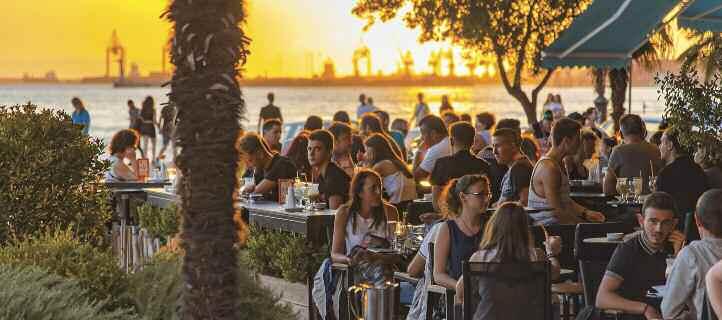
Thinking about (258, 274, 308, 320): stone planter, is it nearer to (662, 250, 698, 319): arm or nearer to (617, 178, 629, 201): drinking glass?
(617, 178, 629, 201): drinking glass

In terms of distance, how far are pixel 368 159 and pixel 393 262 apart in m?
3.26

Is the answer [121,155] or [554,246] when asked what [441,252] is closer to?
[554,246]

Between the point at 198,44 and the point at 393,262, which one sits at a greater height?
the point at 198,44

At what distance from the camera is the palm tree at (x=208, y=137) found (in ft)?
19.0

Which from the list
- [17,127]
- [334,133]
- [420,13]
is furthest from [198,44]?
[420,13]

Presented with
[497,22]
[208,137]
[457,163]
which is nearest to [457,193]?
[208,137]

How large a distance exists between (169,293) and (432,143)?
24.2ft

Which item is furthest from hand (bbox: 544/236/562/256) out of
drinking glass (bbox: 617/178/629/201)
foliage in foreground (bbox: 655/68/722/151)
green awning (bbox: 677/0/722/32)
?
green awning (bbox: 677/0/722/32)

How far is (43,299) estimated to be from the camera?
6.15m

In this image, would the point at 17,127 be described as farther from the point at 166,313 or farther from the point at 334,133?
the point at 166,313

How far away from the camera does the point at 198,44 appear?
5.79 metres

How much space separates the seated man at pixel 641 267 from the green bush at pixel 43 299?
2509 mm

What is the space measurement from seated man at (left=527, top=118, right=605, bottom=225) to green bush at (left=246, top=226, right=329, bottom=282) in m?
1.85

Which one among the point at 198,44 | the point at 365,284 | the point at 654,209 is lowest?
the point at 365,284
